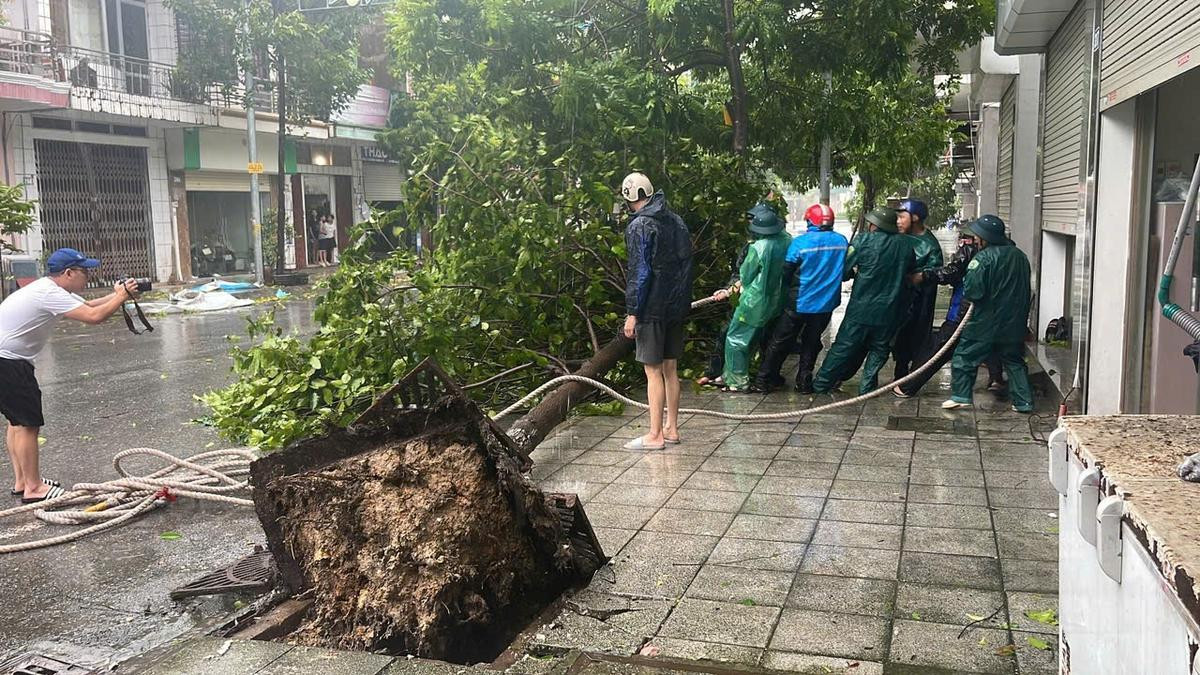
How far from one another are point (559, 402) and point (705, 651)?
3.38 metres

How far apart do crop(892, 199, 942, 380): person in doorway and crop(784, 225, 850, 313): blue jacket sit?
1.88 ft

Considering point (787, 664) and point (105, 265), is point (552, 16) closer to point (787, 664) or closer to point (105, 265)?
point (787, 664)

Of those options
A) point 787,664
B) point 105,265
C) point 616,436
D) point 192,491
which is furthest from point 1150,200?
point 105,265

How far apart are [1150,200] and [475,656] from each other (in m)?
5.57

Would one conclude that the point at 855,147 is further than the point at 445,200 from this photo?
Yes

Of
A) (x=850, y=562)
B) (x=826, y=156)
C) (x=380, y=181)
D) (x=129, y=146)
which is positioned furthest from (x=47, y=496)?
(x=380, y=181)

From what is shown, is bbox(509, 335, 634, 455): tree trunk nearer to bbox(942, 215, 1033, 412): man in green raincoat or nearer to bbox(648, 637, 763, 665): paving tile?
bbox(648, 637, 763, 665): paving tile

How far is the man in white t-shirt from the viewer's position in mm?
6297

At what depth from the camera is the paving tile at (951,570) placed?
14.6 feet

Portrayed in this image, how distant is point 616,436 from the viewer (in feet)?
25.0

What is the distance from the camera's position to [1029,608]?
411 centimetres

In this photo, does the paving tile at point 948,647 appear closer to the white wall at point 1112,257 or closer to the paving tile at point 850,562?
the paving tile at point 850,562

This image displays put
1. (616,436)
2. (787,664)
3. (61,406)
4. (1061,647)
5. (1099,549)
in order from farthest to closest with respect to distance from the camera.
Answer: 1. (61,406)
2. (616,436)
3. (787,664)
4. (1061,647)
5. (1099,549)

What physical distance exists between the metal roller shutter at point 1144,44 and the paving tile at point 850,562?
112 inches
